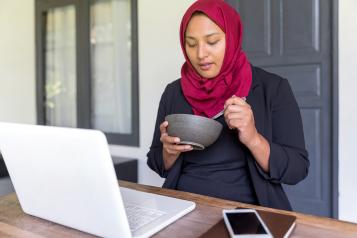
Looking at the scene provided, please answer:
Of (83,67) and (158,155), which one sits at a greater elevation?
(83,67)

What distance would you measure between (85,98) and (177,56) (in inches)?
43.8

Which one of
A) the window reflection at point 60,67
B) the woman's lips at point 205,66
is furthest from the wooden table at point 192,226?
the window reflection at point 60,67

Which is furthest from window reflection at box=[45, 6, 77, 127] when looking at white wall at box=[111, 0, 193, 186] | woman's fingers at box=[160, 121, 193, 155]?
woman's fingers at box=[160, 121, 193, 155]

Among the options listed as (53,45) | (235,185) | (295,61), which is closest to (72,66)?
(53,45)

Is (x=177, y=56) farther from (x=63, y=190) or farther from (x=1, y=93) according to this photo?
(x=1, y=93)

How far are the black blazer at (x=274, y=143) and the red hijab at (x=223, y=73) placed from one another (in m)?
0.04

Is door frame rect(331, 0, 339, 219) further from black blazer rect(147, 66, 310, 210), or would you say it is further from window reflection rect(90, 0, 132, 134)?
window reflection rect(90, 0, 132, 134)

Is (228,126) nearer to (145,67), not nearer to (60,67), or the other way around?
(145,67)

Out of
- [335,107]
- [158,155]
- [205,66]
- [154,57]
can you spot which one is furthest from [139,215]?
[154,57]

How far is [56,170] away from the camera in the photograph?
1.90ft

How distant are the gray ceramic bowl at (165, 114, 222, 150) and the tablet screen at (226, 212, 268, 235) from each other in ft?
0.77

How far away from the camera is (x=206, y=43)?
1069mm
